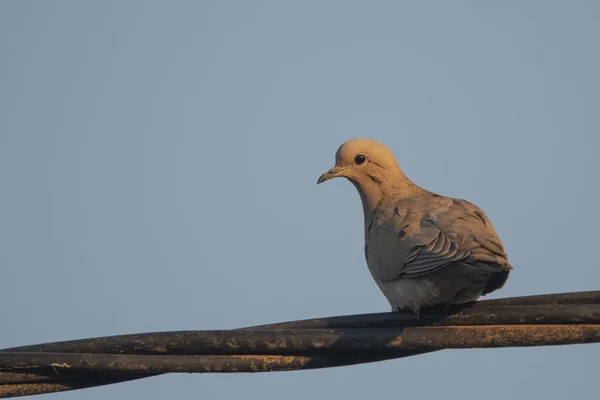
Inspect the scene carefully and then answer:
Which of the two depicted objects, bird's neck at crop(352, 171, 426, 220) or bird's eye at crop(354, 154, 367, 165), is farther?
bird's eye at crop(354, 154, 367, 165)

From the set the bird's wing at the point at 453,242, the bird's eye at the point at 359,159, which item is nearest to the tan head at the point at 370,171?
the bird's eye at the point at 359,159

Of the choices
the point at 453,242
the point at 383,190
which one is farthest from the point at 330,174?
the point at 453,242

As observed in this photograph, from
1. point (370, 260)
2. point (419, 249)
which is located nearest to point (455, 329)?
point (419, 249)

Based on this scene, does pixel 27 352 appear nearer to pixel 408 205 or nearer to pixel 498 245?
pixel 498 245

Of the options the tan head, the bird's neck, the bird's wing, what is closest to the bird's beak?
the tan head

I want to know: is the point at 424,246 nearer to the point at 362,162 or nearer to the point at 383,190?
the point at 383,190

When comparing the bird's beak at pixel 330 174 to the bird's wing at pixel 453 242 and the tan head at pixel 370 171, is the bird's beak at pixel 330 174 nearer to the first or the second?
the tan head at pixel 370 171

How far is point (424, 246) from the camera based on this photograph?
573cm

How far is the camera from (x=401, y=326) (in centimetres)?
461

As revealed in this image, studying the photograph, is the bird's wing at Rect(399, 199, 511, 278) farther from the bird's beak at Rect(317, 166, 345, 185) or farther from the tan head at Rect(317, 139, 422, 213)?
the bird's beak at Rect(317, 166, 345, 185)

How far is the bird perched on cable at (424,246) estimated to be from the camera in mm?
5324

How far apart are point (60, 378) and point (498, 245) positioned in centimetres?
240

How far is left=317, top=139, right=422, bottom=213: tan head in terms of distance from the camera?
7531mm

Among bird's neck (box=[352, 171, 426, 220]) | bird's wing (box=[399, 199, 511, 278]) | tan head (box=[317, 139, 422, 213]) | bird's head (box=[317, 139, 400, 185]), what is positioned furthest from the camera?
bird's head (box=[317, 139, 400, 185])
